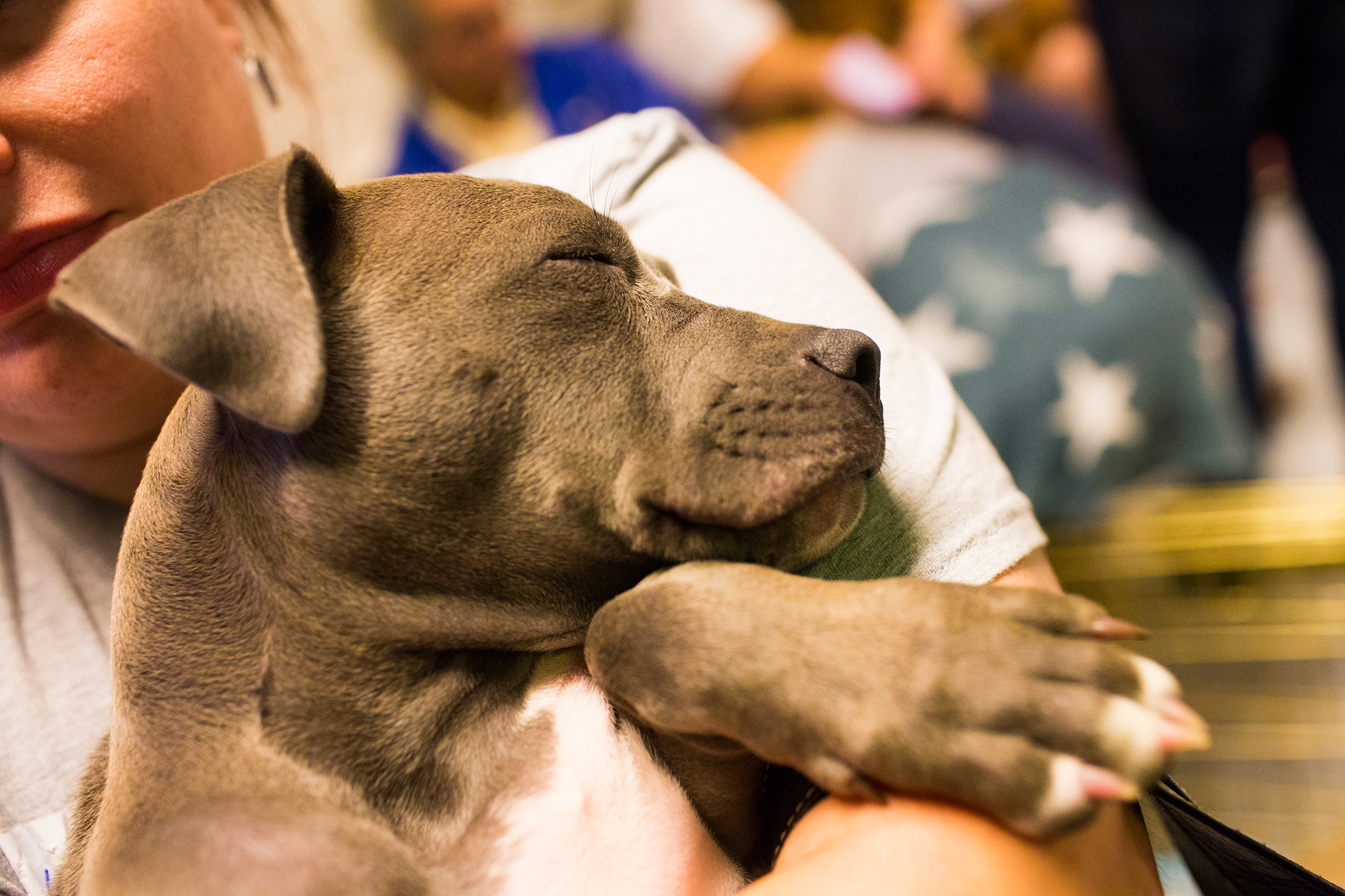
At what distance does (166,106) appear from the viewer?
128 centimetres

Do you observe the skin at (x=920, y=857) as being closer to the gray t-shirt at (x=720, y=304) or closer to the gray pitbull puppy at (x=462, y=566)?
the gray pitbull puppy at (x=462, y=566)

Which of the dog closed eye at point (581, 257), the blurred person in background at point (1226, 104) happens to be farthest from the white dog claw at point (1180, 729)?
the blurred person in background at point (1226, 104)

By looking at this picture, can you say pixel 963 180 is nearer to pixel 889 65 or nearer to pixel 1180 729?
pixel 889 65

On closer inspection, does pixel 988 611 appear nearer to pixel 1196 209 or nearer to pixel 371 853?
pixel 371 853

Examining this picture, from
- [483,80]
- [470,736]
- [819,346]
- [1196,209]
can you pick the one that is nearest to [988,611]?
[819,346]

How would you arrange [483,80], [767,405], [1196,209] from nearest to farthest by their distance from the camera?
[767,405]
[1196,209]
[483,80]

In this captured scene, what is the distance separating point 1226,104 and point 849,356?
2531mm

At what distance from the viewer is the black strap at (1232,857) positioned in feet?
3.40

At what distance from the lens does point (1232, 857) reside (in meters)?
1.07

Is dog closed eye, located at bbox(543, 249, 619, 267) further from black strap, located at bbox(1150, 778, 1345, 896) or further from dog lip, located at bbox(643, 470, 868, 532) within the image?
black strap, located at bbox(1150, 778, 1345, 896)

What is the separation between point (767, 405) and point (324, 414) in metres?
0.43

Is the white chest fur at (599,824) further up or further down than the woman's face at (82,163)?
further down

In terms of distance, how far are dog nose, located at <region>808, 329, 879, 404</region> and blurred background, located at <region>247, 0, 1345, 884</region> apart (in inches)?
45.7

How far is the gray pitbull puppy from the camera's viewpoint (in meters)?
0.91
